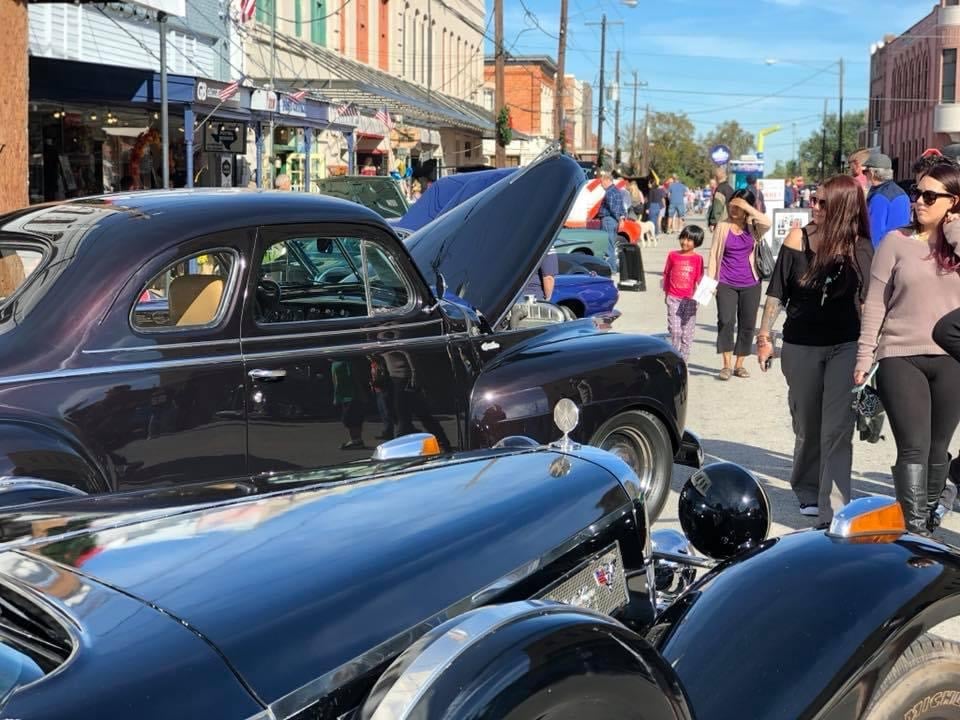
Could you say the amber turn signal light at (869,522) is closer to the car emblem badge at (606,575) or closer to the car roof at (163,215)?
the car emblem badge at (606,575)

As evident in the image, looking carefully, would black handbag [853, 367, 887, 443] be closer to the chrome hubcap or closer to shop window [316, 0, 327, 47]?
the chrome hubcap

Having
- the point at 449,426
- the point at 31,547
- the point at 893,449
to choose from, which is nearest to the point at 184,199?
the point at 449,426

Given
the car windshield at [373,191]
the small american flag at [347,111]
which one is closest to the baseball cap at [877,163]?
the car windshield at [373,191]

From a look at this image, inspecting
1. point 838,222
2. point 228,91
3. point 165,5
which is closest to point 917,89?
point 228,91

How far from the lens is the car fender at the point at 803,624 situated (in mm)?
2611

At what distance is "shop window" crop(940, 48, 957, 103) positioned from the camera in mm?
60366

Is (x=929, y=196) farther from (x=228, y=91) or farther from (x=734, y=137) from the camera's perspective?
(x=734, y=137)

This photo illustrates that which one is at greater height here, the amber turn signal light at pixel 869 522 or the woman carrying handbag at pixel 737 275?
the woman carrying handbag at pixel 737 275

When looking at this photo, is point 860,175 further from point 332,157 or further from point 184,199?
point 332,157

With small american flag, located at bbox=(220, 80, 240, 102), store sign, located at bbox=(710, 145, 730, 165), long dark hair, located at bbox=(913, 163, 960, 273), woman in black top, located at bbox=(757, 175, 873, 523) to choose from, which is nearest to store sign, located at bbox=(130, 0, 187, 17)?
small american flag, located at bbox=(220, 80, 240, 102)

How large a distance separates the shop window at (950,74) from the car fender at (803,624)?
64.4m

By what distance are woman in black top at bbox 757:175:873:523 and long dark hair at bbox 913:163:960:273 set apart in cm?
55

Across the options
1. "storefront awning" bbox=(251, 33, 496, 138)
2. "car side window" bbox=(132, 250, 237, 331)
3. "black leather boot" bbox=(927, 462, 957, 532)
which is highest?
"storefront awning" bbox=(251, 33, 496, 138)

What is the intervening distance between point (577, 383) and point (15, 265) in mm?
2707
